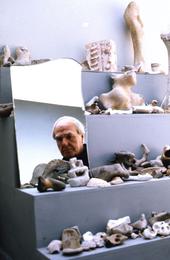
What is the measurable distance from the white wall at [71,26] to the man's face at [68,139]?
0.89m

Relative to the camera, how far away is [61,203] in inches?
83.4

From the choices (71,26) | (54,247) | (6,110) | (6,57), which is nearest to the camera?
(54,247)

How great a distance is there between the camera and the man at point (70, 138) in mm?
2529

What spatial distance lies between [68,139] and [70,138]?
0.6 inches

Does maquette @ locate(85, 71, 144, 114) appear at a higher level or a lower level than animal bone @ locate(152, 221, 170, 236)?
higher

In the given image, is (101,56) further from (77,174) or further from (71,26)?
(77,174)

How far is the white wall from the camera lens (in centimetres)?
313

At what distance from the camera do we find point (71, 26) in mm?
3420

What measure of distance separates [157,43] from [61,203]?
8.02ft

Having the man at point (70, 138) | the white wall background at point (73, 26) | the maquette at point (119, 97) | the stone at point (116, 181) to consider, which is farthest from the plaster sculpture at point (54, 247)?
the white wall background at point (73, 26)

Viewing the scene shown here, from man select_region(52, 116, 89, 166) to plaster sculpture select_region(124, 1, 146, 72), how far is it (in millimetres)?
1277

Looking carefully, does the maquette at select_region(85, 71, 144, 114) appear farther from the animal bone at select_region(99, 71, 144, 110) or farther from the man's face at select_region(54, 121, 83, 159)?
the man's face at select_region(54, 121, 83, 159)

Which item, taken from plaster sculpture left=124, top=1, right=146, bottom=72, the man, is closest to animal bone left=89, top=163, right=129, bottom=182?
the man

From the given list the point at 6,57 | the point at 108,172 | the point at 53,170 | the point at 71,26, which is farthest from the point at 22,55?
the point at 108,172
